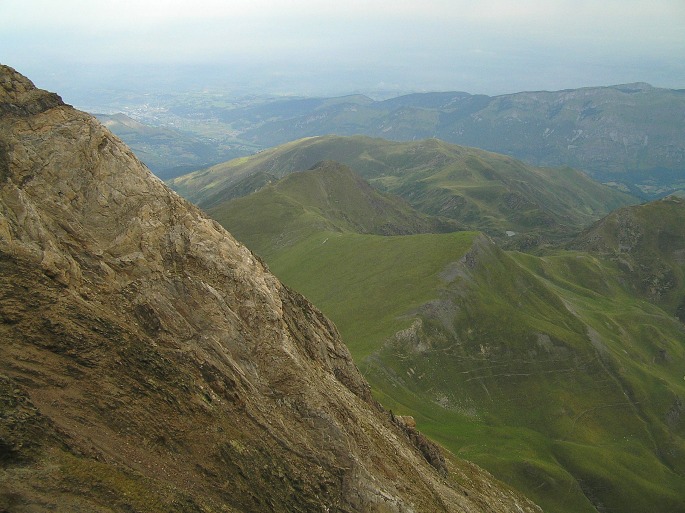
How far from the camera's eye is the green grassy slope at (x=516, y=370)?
101 m

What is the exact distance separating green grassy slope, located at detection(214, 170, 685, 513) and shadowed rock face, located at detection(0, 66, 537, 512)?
63538 mm

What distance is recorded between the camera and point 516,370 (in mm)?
126750

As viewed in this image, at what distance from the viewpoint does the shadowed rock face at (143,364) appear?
2564 centimetres

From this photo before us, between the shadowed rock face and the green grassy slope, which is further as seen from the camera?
the green grassy slope

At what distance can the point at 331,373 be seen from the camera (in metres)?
48.1

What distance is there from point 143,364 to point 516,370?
114 meters

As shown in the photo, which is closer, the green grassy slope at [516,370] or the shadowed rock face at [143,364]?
the shadowed rock face at [143,364]

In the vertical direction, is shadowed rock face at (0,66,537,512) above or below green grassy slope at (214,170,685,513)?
above

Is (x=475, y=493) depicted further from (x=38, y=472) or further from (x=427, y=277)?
(x=427, y=277)

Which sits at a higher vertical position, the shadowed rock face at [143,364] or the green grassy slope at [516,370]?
the shadowed rock face at [143,364]

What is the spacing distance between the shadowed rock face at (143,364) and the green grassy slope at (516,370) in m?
63.5

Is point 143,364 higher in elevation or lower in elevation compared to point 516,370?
higher

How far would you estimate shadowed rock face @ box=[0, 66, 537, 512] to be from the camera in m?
25.6

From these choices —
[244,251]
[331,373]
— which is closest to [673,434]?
[331,373]
